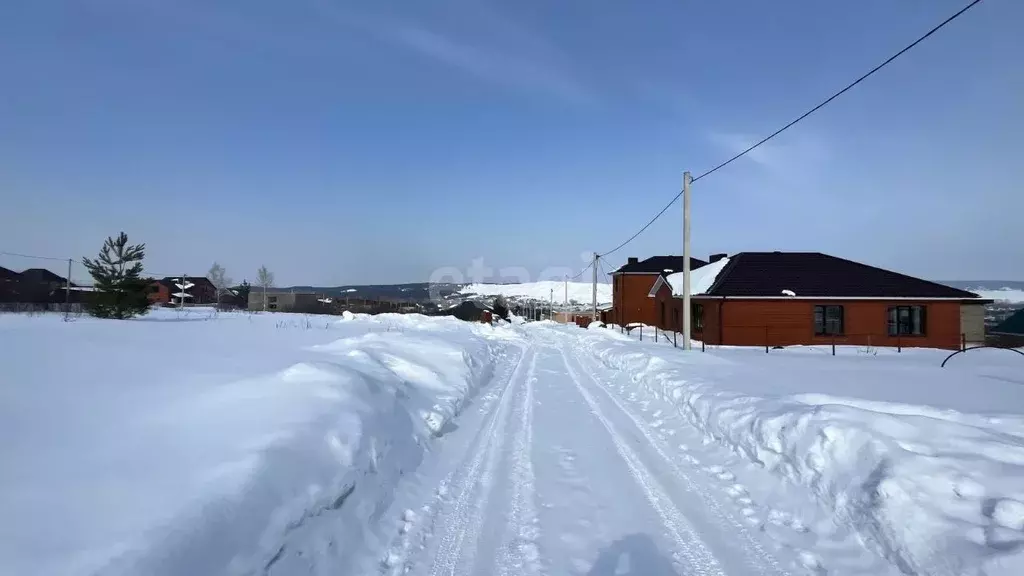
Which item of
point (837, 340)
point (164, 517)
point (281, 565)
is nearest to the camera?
point (164, 517)

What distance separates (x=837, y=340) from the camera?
26734 millimetres

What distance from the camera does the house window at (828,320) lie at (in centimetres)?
2697

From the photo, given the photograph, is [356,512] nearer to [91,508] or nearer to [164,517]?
[164,517]

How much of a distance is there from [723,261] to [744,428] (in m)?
27.3

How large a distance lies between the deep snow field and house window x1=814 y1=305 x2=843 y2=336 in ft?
61.4

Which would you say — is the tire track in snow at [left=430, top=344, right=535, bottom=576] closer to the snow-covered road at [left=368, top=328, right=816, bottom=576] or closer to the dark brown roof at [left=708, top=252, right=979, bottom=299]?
the snow-covered road at [left=368, top=328, right=816, bottom=576]

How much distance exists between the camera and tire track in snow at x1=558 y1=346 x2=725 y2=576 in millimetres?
4113

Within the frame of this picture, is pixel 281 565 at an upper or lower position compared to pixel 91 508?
lower

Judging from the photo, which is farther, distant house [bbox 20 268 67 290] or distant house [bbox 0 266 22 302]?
distant house [bbox 20 268 67 290]

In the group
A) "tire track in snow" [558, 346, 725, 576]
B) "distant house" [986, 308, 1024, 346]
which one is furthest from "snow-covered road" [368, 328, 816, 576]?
"distant house" [986, 308, 1024, 346]

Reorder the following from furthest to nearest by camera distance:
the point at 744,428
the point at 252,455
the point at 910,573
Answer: the point at 744,428 < the point at 252,455 < the point at 910,573

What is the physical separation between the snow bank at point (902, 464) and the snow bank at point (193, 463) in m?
4.52

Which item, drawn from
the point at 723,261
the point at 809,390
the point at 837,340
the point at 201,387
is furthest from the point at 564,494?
the point at 723,261

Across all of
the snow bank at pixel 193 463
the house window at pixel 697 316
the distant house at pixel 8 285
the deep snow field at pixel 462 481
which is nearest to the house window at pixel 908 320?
the house window at pixel 697 316
